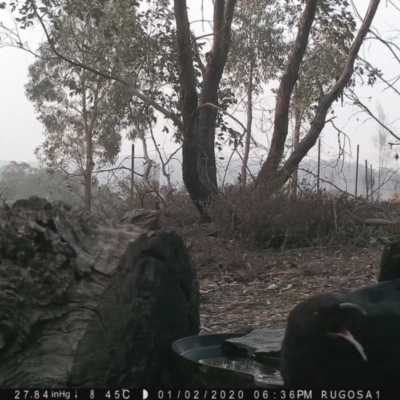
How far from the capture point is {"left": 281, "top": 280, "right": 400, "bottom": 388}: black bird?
1.82 meters

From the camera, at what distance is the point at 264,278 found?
5773 millimetres

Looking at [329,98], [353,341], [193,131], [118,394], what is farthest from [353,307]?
[329,98]

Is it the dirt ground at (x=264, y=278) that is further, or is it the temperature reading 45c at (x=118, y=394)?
the dirt ground at (x=264, y=278)

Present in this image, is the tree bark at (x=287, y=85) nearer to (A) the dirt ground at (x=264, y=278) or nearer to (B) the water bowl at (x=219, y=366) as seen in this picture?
(A) the dirt ground at (x=264, y=278)

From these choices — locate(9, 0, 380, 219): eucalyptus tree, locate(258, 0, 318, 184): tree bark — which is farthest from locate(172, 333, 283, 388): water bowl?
locate(258, 0, 318, 184): tree bark

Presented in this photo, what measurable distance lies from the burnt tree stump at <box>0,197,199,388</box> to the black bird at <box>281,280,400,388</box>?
0.86 metres

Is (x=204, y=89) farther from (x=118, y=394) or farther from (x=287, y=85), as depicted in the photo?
(x=118, y=394)

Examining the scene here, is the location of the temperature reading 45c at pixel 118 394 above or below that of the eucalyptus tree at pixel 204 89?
below

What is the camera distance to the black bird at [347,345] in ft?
5.98

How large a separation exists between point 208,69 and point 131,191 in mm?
2065

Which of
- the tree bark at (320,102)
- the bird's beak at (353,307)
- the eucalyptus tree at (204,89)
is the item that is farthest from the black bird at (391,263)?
the tree bark at (320,102)

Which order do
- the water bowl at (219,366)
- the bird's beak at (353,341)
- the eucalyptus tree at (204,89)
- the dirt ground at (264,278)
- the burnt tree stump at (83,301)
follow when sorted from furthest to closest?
1. the eucalyptus tree at (204,89)
2. the dirt ground at (264,278)
3. the burnt tree stump at (83,301)
4. the water bowl at (219,366)
5. the bird's beak at (353,341)
